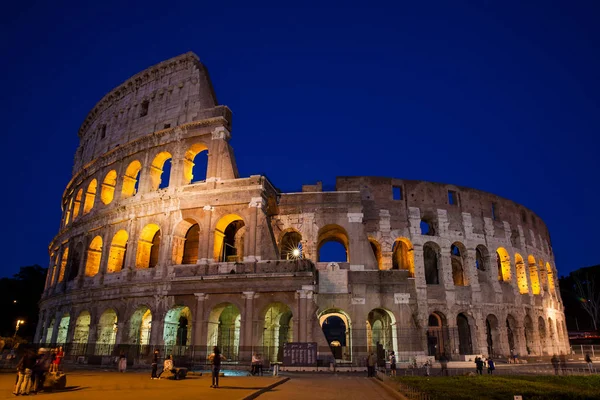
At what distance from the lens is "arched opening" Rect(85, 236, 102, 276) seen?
29484 millimetres

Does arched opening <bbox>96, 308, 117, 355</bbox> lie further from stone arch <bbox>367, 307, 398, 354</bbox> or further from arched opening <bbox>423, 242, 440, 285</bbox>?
arched opening <bbox>423, 242, 440, 285</bbox>

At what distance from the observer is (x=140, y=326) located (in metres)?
26.5

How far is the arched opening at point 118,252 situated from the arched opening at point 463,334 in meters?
23.4

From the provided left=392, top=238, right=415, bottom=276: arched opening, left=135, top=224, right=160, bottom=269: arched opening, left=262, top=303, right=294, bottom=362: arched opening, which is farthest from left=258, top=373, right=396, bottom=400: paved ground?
left=135, top=224, right=160, bottom=269: arched opening

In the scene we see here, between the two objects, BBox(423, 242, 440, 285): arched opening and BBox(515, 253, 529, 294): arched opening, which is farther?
BBox(515, 253, 529, 294): arched opening

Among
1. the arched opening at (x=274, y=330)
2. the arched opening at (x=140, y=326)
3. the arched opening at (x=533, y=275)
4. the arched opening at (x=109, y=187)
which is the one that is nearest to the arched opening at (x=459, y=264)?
the arched opening at (x=533, y=275)

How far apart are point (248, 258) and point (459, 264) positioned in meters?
17.5

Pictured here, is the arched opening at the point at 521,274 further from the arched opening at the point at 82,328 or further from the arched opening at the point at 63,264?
the arched opening at the point at 63,264

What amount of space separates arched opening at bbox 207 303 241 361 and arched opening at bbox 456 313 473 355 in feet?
50.2

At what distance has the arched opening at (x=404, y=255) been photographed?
29125 millimetres

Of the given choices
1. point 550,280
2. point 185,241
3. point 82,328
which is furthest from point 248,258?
point 550,280

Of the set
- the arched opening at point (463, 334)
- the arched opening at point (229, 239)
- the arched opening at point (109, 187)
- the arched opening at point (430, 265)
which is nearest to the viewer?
the arched opening at point (229, 239)

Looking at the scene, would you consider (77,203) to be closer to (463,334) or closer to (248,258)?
(248,258)

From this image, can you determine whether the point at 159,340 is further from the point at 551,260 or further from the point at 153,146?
the point at 551,260
